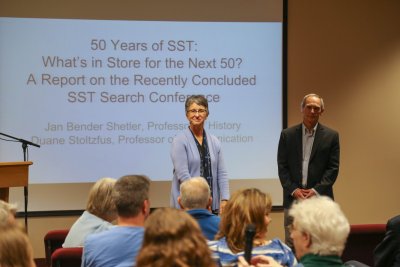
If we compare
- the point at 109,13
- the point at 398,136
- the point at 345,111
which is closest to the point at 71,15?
the point at 109,13

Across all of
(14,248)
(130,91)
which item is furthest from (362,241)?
(130,91)

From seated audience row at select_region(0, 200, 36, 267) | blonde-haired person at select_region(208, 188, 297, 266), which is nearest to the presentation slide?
blonde-haired person at select_region(208, 188, 297, 266)

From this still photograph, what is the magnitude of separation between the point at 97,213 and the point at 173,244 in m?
1.76

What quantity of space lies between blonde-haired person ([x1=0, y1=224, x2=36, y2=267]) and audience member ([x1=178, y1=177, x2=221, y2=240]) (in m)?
1.45

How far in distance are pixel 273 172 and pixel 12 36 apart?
3098 millimetres

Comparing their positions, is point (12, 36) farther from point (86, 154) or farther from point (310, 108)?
point (310, 108)

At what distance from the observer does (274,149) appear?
6586 millimetres

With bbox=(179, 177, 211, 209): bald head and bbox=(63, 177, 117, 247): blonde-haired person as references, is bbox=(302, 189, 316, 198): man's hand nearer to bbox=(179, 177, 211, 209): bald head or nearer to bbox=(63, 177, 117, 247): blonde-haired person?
bbox=(179, 177, 211, 209): bald head

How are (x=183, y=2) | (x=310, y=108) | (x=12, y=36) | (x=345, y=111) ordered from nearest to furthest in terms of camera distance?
1. (x=310, y=108)
2. (x=12, y=36)
3. (x=183, y=2)
4. (x=345, y=111)

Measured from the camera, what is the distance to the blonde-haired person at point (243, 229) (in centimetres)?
262

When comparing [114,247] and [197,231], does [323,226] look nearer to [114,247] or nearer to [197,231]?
[197,231]

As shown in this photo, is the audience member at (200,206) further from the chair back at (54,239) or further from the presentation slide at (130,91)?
the presentation slide at (130,91)

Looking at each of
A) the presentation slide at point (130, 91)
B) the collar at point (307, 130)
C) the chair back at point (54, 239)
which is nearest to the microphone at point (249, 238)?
the chair back at point (54, 239)

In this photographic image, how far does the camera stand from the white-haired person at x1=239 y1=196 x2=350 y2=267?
230cm
